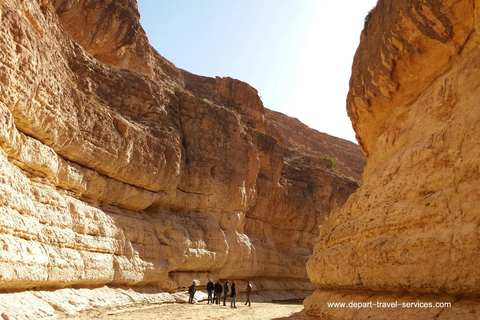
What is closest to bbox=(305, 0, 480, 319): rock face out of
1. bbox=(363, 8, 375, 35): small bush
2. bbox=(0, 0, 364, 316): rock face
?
bbox=(363, 8, 375, 35): small bush

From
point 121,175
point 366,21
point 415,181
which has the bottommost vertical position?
point 415,181

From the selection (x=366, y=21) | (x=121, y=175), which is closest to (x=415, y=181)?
(x=366, y=21)

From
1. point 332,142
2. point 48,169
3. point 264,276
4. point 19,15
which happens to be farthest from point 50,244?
point 332,142

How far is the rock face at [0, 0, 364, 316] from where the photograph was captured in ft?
33.8

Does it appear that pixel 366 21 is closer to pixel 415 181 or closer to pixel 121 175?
pixel 415 181

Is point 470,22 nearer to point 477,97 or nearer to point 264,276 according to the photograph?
point 477,97

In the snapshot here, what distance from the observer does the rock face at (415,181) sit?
17.4ft

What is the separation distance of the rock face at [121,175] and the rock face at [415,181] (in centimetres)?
767

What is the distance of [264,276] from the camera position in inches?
1057

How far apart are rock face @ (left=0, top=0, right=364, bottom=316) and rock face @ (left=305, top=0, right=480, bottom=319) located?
767 cm

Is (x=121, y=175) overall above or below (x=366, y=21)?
below

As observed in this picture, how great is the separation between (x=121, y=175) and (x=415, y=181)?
1219 centimetres

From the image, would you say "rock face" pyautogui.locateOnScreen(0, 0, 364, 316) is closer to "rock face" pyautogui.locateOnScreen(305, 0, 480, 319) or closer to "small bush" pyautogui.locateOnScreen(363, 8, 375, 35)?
"rock face" pyautogui.locateOnScreen(305, 0, 480, 319)

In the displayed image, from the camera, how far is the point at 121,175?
1577 centimetres
